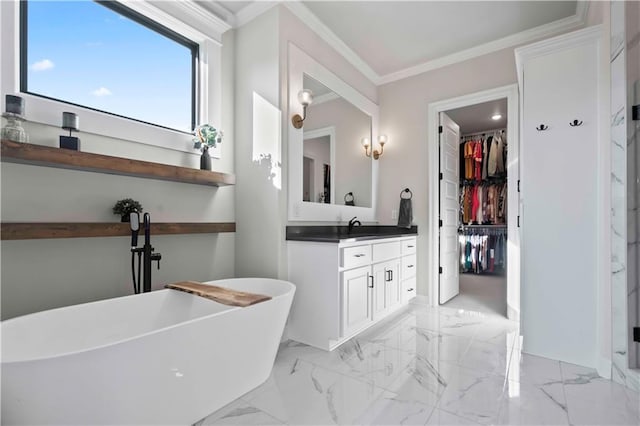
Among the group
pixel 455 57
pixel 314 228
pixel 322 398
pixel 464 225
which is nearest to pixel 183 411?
pixel 322 398

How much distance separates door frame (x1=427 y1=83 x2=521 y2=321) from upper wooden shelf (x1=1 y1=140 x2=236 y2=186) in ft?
7.73

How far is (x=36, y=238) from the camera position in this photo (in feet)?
5.41

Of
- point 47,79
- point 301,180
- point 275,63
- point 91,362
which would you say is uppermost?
point 275,63

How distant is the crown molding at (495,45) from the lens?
2.88 metres

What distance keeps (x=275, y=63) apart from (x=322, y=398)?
247cm

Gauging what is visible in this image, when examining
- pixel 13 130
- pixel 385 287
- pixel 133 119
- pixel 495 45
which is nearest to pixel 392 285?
pixel 385 287

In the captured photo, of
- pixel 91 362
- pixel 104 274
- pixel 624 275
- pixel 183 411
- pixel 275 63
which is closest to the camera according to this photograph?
pixel 91 362

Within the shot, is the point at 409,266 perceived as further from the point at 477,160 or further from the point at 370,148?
the point at 477,160

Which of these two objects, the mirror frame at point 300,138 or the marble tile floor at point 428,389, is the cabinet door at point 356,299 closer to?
the marble tile floor at point 428,389

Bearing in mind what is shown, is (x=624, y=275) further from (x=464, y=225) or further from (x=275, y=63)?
(x=464, y=225)

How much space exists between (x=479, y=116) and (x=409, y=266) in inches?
116

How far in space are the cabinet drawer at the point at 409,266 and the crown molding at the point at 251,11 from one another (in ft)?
8.82

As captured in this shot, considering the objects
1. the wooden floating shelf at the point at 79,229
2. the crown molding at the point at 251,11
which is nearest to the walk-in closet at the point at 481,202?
the crown molding at the point at 251,11

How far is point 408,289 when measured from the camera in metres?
3.36
